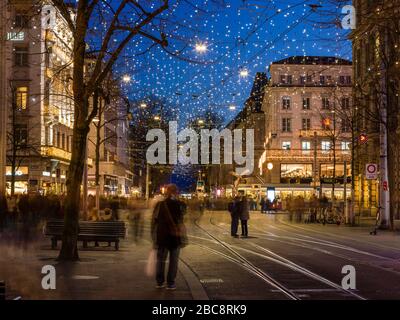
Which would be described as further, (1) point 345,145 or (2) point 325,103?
(2) point 325,103

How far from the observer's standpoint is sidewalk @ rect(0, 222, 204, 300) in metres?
11.7

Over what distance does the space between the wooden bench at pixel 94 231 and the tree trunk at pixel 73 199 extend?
3.31 metres

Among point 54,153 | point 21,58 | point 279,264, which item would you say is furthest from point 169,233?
point 54,153

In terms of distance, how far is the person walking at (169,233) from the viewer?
39.7ft

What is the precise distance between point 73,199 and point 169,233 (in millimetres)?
5896

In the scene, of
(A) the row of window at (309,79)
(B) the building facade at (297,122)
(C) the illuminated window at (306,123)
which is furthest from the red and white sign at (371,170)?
(C) the illuminated window at (306,123)

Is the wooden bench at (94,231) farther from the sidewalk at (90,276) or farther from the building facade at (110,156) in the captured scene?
the building facade at (110,156)

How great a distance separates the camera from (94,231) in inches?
826

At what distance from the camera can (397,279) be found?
47.6 ft

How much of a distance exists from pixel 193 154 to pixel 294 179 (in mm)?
18049

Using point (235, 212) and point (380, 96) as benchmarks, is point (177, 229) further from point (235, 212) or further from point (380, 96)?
point (380, 96)

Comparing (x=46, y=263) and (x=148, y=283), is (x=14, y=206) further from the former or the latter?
(x=148, y=283)

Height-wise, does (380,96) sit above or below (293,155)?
below

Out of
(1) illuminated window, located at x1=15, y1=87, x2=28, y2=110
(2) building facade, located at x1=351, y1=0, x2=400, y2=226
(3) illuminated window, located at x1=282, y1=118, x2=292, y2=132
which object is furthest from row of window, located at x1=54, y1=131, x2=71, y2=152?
(3) illuminated window, located at x1=282, y1=118, x2=292, y2=132
